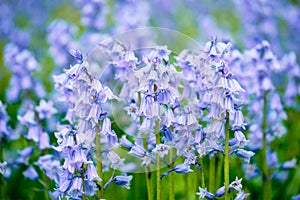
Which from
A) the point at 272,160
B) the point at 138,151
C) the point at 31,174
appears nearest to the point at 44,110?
the point at 31,174

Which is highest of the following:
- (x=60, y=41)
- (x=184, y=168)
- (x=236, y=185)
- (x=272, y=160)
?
(x=60, y=41)

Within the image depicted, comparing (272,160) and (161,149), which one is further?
(272,160)

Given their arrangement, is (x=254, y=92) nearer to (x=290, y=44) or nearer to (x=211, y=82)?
(x=211, y=82)

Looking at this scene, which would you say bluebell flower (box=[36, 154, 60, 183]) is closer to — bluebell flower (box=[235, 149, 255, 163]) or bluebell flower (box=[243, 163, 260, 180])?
bluebell flower (box=[235, 149, 255, 163])

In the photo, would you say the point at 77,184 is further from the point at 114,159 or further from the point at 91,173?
the point at 114,159

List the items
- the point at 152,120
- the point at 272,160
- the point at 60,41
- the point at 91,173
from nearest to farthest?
the point at 91,173 → the point at 152,120 → the point at 272,160 → the point at 60,41

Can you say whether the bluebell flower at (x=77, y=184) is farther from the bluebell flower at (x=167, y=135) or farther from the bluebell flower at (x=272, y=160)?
the bluebell flower at (x=272, y=160)

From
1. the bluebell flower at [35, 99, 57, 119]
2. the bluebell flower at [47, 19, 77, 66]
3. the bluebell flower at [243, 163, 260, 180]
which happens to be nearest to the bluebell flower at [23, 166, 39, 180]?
the bluebell flower at [35, 99, 57, 119]

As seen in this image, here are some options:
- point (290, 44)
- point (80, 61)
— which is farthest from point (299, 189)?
point (290, 44)

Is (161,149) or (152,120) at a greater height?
(152,120)
